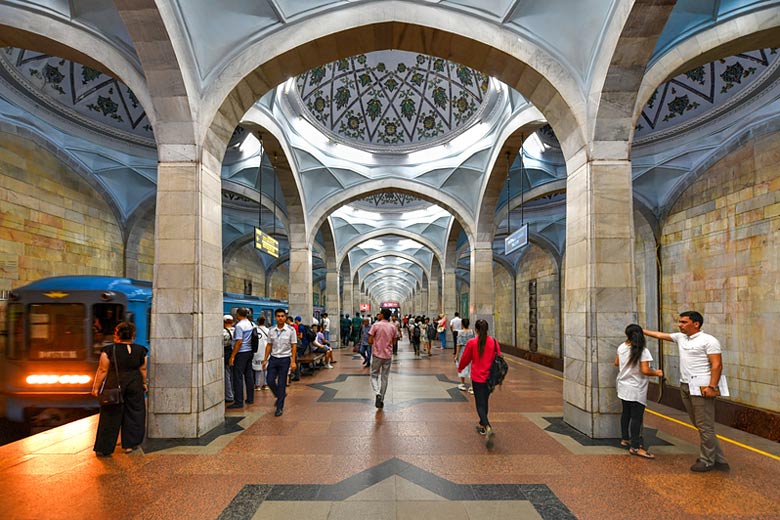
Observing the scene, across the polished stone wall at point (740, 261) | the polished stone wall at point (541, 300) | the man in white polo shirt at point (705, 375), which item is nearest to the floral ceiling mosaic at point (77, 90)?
the man in white polo shirt at point (705, 375)

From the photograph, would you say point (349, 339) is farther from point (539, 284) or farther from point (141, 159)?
point (141, 159)

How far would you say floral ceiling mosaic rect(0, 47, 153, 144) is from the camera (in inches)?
363

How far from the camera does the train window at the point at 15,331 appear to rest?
618cm

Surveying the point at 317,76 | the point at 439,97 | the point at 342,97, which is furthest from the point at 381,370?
the point at 439,97

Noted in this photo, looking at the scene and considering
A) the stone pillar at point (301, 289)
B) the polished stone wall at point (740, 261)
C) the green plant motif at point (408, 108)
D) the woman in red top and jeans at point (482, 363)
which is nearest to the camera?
the woman in red top and jeans at point (482, 363)

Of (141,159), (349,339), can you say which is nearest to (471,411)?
(141,159)

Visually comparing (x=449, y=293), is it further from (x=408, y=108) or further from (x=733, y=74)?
(x=733, y=74)

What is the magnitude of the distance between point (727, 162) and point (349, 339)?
16053 mm

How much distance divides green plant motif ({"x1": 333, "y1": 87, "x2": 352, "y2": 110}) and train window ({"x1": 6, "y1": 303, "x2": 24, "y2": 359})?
13.4 m

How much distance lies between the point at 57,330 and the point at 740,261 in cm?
1332

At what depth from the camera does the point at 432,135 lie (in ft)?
56.9

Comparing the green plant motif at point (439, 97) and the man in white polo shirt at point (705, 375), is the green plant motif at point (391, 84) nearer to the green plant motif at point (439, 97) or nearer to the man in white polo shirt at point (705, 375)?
the green plant motif at point (439, 97)

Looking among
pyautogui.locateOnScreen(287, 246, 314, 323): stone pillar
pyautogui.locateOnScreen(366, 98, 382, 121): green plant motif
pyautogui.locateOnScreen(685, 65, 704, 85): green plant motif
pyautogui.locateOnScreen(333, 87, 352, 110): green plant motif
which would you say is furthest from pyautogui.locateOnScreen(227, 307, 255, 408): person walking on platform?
pyautogui.locateOnScreen(366, 98, 382, 121): green plant motif

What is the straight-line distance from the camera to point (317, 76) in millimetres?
15836
